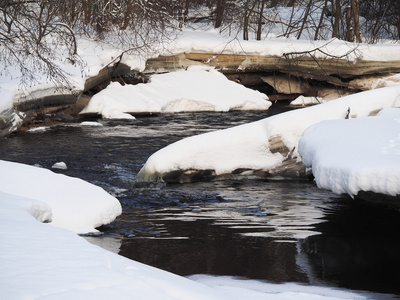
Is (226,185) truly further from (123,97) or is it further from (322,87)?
(322,87)

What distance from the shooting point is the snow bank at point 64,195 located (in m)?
5.00

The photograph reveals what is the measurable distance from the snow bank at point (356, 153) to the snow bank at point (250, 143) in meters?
0.90

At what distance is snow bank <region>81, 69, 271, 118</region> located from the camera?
1366 cm

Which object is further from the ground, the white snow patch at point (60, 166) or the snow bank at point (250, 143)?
the snow bank at point (250, 143)

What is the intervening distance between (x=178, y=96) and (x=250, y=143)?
24.0ft

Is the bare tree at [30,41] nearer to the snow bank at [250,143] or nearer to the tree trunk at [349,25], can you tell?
the snow bank at [250,143]

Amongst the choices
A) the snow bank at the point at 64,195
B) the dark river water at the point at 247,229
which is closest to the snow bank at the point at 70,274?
the dark river water at the point at 247,229

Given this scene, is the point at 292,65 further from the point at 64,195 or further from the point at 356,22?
the point at 64,195

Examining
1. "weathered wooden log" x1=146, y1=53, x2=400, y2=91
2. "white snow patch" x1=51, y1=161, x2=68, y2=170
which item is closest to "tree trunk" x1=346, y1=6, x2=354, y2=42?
"weathered wooden log" x1=146, y1=53, x2=400, y2=91

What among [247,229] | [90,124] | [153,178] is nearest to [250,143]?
[153,178]

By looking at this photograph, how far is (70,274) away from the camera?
2.73 m

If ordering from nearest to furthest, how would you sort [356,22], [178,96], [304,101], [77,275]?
[77,275] → [178,96] → [304,101] → [356,22]

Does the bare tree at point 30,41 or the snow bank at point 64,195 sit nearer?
the snow bank at point 64,195

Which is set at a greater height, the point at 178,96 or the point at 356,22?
the point at 356,22
